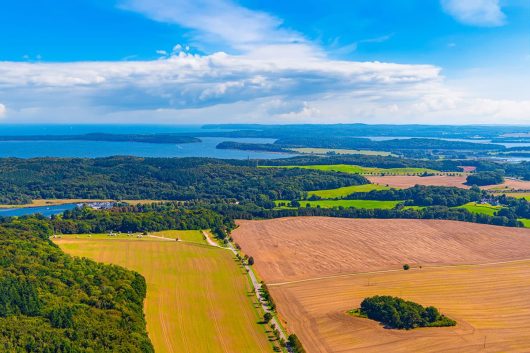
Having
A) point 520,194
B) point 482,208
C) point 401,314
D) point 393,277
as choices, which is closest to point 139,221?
point 393,277

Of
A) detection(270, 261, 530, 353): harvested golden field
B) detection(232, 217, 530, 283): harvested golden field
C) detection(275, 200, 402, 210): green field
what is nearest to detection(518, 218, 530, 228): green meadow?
detection(232, 217, 530, 283): harvested golden field

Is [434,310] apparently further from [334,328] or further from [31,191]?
[31,191]

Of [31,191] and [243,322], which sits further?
[31,191]

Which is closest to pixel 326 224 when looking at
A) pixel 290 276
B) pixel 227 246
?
pixel 227 246

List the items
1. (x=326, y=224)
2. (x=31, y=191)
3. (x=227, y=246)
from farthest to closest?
(x=31, y=191), (x=326, y=224), (x=227, y=246)

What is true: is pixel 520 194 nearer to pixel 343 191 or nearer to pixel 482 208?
pixel 482 208

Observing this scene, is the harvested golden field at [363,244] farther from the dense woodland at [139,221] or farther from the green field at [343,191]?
the green field at [343,191]

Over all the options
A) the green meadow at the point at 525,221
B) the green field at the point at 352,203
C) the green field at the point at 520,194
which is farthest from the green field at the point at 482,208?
the green field at the point at 520,194
